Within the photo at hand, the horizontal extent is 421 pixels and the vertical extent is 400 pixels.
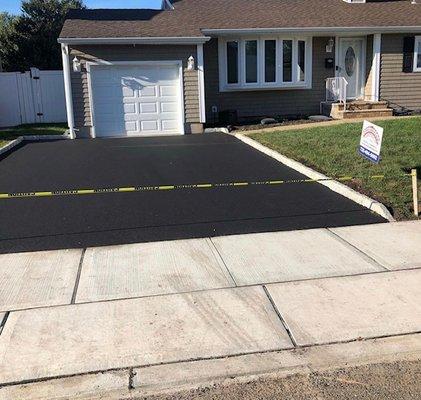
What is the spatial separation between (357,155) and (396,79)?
9.86 metres

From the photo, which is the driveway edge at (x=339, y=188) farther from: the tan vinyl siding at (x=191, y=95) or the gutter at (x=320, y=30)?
the gutter at (x=320, y=30)

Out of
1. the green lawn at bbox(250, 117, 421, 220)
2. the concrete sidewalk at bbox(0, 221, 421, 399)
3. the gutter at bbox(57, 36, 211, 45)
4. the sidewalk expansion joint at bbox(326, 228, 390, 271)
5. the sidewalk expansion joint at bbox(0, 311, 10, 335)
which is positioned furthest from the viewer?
the gutter at bbox(57, 36, 211, 45)

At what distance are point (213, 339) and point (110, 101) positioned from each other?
44.9ft

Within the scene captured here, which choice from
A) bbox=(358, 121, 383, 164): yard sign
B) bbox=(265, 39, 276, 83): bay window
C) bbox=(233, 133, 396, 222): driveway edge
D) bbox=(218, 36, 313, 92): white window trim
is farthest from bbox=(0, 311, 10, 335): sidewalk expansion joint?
bbox=(265, 39, 276, 83): bay window

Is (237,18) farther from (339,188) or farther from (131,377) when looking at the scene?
(131,377)

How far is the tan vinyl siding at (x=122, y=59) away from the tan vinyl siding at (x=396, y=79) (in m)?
7.19

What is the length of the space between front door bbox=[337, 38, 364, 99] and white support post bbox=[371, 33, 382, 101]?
0.76 metres

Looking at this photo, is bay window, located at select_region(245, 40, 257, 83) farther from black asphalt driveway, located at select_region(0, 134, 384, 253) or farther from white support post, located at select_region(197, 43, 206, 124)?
black asphalt driveway, located at select_region(0, 134, 384, 253)

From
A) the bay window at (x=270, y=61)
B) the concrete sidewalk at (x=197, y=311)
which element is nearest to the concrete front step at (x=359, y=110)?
the bay window at (x=270, y=61)

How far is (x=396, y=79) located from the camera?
18859 millimetres

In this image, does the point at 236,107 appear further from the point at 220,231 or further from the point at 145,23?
the point at 220,231

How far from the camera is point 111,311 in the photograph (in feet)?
14.5

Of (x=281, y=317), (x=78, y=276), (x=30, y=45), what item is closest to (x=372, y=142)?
(x=281, y=317)

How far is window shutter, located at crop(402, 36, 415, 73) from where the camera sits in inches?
732
